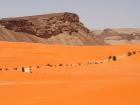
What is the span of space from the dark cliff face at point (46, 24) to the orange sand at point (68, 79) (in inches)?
4224

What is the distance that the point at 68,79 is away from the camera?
45.0 ft

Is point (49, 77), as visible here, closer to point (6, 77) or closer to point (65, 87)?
point (6, 77)

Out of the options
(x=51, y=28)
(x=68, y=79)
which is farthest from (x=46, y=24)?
(x=68, y=79)

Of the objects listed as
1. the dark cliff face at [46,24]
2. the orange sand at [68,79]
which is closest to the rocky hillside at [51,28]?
the dark cliff face at [46,24]

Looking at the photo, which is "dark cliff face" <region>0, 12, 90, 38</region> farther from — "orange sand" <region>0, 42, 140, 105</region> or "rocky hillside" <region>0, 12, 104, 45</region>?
"orange sand" <region>0, 42, 140, 105</region>

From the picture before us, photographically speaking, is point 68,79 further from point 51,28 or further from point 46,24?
point 51,28

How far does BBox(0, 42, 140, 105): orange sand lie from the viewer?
8.95 meters

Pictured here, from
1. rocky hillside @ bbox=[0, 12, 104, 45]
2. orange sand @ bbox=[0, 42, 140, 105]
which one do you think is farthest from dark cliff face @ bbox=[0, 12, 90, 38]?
orange sand @ bbox=[0, 42, 140, 105]

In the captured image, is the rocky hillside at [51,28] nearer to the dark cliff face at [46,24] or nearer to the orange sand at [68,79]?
the dark cliff face at [46,24]

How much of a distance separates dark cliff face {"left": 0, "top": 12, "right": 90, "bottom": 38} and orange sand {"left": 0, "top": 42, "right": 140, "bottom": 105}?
352 ft

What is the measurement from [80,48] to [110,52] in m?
3.14

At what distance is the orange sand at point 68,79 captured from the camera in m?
8.95

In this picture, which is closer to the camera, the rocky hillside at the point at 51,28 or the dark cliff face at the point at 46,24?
the rocky hillside at the point at 51,28

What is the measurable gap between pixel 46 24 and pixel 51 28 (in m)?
2.16
